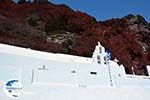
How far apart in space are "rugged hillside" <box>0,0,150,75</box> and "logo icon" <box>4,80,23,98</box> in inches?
651

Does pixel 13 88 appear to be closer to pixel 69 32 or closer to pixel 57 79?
pixel 57 79

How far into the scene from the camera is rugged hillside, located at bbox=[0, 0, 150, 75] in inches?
1216

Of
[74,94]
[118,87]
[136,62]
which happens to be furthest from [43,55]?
[136,62]

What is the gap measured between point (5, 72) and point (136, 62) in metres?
28.1

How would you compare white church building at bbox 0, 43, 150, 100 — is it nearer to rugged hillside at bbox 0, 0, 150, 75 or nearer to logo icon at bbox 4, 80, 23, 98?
logo icon at bbox 4, 80, 23, 98

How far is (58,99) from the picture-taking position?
12.7 metres

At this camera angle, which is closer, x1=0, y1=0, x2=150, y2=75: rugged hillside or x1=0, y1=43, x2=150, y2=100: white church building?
x1=0, y1=43, x2=150, y2=100: white church building

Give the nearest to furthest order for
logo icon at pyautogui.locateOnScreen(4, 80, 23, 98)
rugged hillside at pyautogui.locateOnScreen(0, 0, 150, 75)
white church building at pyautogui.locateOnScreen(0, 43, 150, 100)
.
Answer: logo icon at pyautogui.locateOnScreen(4, 80, 23, 98), white church building at pyautogui.locateOnScreen(0, 43, 150, 100), rugged hillside at pyautogui.locateOnScreen(0, 0, 150, 75)

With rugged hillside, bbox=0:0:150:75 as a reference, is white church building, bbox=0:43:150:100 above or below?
below

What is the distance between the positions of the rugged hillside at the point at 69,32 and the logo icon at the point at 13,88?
1655cm

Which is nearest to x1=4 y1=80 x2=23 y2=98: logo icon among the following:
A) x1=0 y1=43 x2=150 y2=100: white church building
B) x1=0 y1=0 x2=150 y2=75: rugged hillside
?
x1=0 y1=43 x2=150 y2=100: white church building

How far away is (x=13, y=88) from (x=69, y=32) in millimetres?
28639

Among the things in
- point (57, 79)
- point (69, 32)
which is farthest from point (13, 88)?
point (69, 32)

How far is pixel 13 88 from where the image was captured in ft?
36.1
